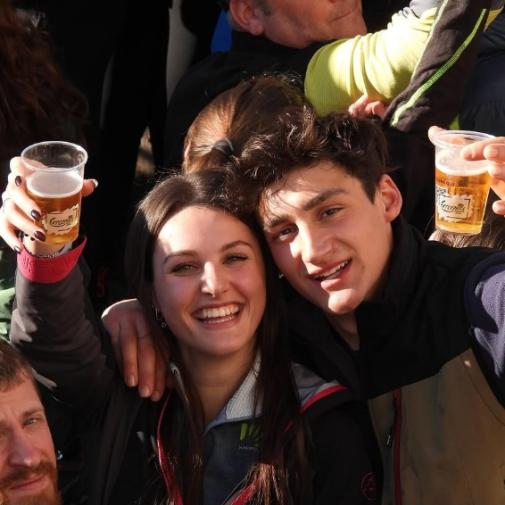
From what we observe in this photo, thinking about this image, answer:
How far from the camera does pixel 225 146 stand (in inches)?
143

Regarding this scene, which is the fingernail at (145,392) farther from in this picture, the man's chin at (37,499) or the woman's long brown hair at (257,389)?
the man's chin at (37,499)

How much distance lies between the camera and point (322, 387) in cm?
341

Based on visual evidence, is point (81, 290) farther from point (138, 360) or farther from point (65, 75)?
point (65, 75)

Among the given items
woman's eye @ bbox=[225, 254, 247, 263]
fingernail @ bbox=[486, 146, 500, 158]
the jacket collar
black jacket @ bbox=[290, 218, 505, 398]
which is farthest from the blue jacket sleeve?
the jacket collar

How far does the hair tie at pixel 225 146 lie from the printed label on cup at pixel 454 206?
24.9 inches

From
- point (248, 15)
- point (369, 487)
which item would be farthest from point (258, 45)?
point (369, 487)

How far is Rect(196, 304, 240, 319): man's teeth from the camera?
342 cm

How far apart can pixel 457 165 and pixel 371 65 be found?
2.20 ft

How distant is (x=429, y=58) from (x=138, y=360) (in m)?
1.23

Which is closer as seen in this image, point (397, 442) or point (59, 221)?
point (59, 221)

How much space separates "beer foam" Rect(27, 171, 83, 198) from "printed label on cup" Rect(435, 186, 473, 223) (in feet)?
3.24

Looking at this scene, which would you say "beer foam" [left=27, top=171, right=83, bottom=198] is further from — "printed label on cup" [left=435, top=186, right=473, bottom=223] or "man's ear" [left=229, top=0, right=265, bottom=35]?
"man's ear" [left=229, top=0, right=265, bottom=35]

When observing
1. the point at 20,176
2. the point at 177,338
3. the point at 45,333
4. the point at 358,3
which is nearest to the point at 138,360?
the point at 177,338

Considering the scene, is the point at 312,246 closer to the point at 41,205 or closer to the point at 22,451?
the point at 41,205
